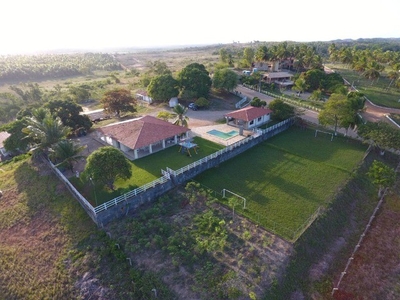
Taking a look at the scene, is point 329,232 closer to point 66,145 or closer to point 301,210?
point 301,210

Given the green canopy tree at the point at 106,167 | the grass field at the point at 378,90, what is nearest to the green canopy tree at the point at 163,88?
the green canopy tree at the point at 106,167

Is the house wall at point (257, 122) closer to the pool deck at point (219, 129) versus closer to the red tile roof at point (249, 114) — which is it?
the red tile roof at point (249, 114)

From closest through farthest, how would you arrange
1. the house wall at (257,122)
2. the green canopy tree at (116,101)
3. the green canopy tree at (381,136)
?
the green canopy tree at (381,136) < the house wall at (257,122) < the green canopy tree at (116,101)

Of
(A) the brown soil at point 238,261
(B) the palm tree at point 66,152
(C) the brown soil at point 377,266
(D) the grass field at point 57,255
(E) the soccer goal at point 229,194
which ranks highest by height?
(B) the palm tree at point 66,152

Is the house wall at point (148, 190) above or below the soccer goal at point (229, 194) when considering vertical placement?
above

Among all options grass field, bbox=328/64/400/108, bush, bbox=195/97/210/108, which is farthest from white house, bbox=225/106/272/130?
grass field, bbox=328/64/400/108

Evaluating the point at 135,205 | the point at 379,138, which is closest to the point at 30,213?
the point at 135,205

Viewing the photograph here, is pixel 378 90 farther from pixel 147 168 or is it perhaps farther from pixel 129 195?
pixel 129 195

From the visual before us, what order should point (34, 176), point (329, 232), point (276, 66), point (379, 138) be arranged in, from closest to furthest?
Result: point (329, 232) → point (34, 176) → point (379, 138) → point (276, 66)
